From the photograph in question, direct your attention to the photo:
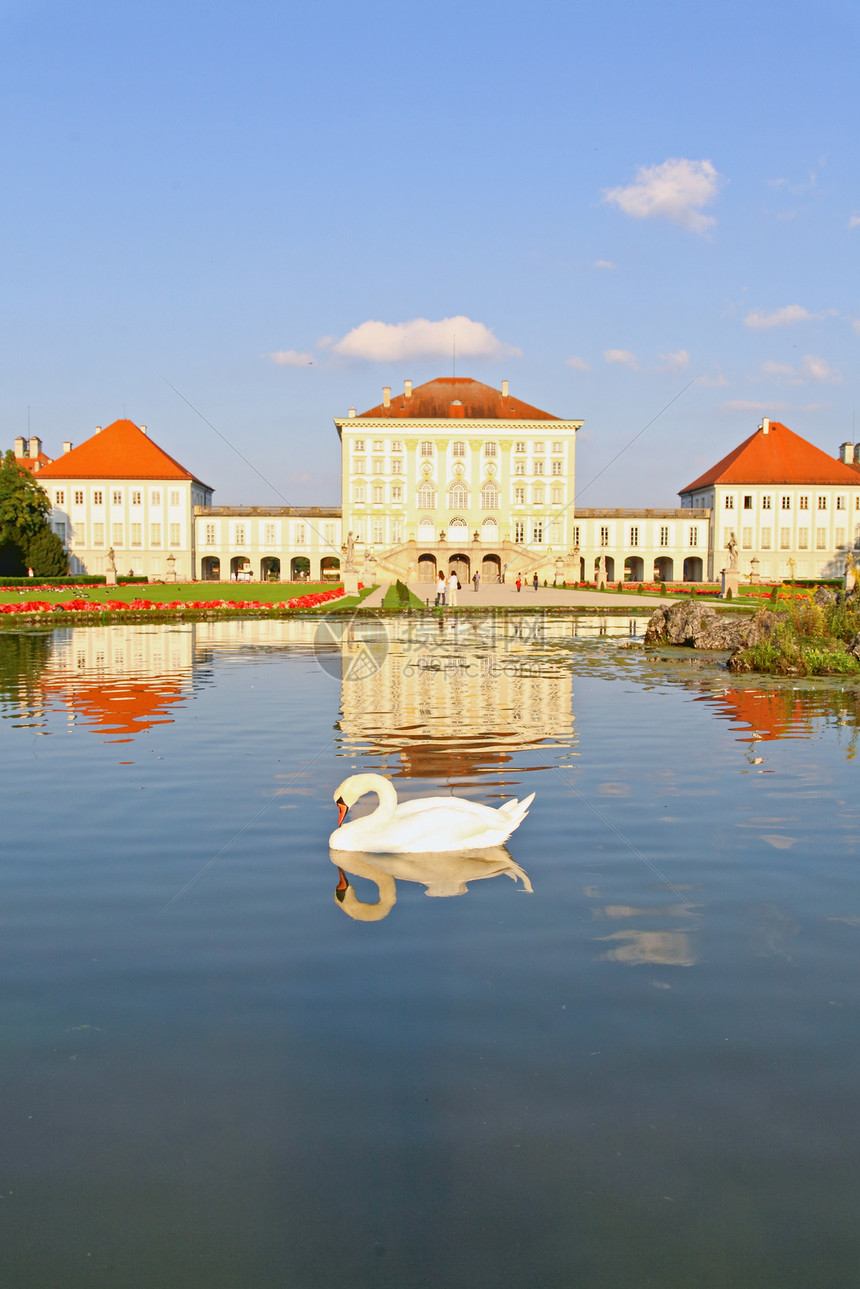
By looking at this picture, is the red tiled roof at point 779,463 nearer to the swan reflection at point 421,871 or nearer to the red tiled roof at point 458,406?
the red tiled roof at point 458,406

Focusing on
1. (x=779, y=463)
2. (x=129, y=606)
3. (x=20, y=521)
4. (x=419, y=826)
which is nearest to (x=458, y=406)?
(x=779, y=463)

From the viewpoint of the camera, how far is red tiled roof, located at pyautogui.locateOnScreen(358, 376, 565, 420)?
310 feet

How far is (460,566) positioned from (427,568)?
325cm

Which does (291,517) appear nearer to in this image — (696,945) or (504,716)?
(504,716)

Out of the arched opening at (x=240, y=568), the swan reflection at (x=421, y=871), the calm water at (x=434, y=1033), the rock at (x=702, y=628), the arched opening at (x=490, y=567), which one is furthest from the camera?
the arched opening at (x=240, y=568)

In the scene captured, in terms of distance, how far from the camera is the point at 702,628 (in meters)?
23.0

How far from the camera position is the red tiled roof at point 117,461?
92.9 m

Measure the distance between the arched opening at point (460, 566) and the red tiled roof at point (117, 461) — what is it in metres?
24.4

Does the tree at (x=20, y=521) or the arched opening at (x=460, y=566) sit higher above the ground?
the tree at (x=20, y=521)

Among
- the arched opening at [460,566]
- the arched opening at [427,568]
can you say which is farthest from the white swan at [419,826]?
the arched opening at [427,568]

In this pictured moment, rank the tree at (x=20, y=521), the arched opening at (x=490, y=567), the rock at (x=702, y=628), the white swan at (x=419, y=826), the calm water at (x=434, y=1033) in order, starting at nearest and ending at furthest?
1. the calm water at (x=434, y=1033)
2. the white swan at (x=419, y=826)
3. the rock at (x=702, y=628)
4. the tree at (x=20, y=521)
5. the arched opening at (x=490, y=567)

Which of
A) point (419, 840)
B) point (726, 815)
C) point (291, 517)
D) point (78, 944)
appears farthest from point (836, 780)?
point (291, 517)

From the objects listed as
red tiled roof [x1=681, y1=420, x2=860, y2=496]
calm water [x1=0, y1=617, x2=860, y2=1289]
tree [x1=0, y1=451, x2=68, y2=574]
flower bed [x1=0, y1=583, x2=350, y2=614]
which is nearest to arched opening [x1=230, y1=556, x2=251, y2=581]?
tree [x1=0, y1=451, x2=68, y2=574]

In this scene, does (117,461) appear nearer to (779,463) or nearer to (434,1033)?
(779,463)
